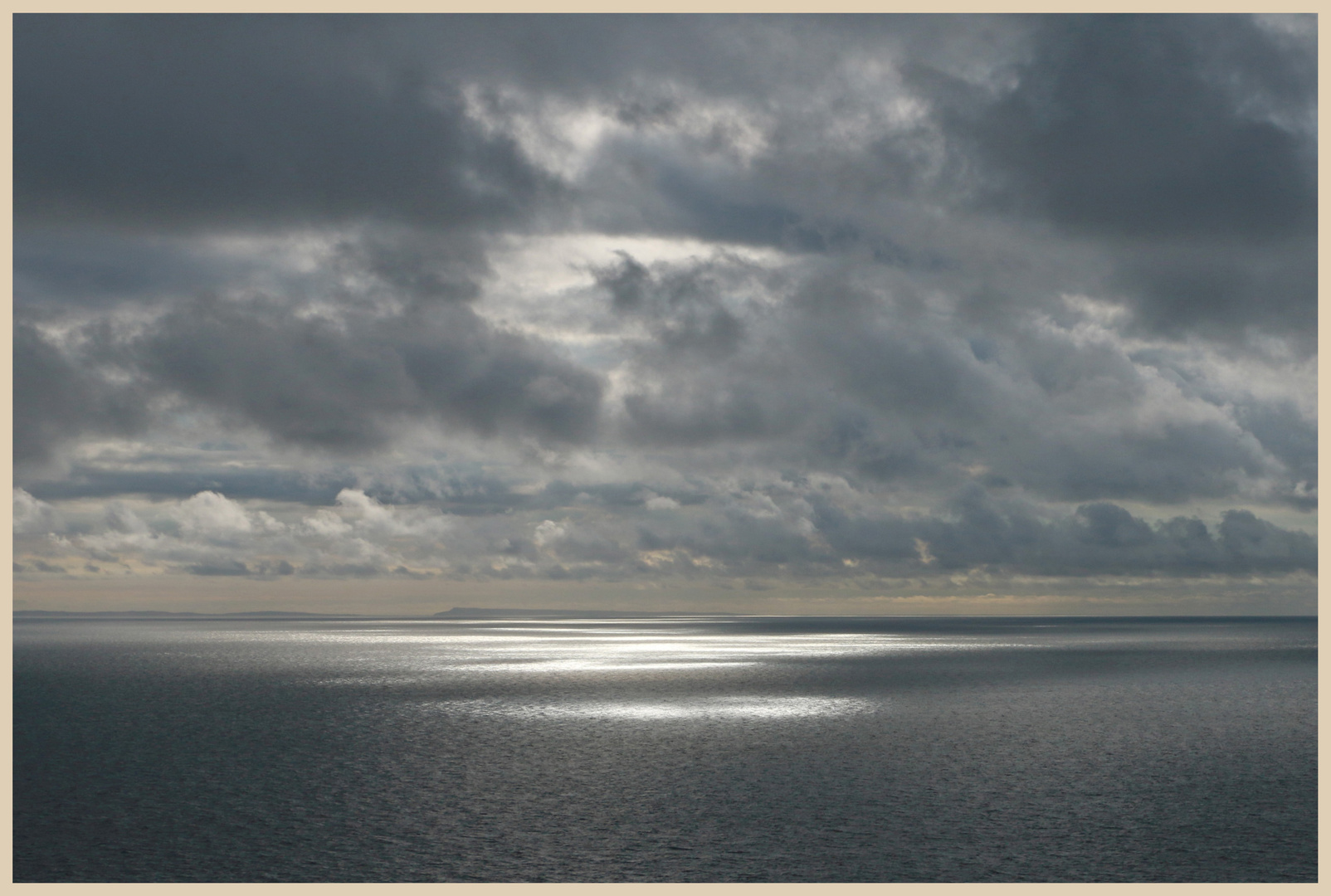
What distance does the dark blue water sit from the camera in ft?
109

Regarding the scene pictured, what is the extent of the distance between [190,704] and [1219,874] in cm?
7517

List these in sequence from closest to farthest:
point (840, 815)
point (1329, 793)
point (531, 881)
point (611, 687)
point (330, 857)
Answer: point (531, 881) < point (330, 857) < point (840, 815) < point (1329, 793) < point (611, 687)

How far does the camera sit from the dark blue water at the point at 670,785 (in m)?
33.3

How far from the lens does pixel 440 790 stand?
1746 inches

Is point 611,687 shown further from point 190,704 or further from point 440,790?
point 440,790

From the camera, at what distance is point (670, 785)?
1784 inches

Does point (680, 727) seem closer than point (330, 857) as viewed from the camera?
No

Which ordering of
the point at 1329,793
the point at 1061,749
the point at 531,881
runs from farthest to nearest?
the point at 1061,749 < the point at 1329,793 < the point at 531,881

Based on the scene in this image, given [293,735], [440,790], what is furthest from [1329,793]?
[293,735]

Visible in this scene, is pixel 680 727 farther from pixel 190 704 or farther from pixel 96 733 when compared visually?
pixel 190 704

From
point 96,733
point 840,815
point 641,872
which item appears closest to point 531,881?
point 641,872

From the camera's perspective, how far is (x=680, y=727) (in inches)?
2603

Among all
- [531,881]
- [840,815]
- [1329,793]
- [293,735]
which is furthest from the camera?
[293,735]

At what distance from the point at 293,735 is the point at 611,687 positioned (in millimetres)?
44292
